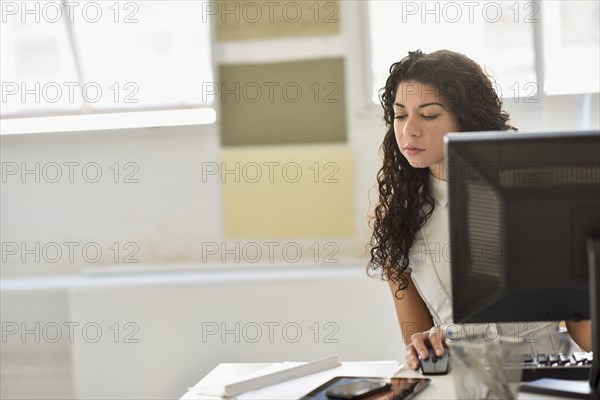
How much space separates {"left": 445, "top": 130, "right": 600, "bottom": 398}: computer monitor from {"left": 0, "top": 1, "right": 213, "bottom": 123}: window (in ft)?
7.57

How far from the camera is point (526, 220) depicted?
1483 mm

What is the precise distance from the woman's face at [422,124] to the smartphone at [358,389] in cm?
75

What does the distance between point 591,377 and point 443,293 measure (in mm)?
670

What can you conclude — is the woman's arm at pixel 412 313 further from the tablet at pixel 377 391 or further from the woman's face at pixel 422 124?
the tablet at pixel 377 391

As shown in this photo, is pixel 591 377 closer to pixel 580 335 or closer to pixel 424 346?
pixel 424 346

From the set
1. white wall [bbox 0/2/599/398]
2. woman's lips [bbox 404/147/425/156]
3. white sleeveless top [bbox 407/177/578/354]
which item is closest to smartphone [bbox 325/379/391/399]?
white sleeveless top [bbox 407/177/578/354]

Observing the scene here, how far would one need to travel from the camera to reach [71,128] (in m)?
3.74

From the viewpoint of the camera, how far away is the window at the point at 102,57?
3684mm

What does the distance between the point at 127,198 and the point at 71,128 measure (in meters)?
0.41

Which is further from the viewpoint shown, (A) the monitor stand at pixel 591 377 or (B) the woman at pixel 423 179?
(B) the woman at pixel 423 179

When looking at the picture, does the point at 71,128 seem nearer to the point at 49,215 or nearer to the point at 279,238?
the point at 49,215

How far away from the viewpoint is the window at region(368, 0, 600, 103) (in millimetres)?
3521

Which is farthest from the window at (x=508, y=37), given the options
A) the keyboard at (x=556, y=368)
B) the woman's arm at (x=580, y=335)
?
the keyboard at (x=556, y=368)

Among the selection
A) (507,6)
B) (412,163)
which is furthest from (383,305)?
(507,6)
